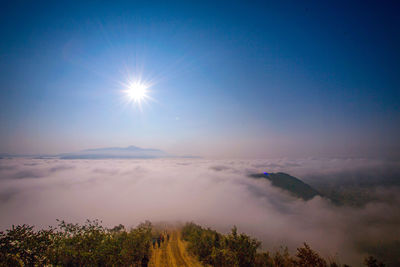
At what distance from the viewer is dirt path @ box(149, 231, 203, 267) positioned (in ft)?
151

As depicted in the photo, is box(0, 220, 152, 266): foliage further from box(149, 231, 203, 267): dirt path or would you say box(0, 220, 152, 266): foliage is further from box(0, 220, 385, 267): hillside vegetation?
box(149, 231, 203, 267): dirt path

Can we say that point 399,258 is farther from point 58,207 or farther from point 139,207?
point 58,207

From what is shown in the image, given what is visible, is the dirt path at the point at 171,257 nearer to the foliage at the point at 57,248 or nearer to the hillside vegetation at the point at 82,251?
the hillside vegetation at the point at 82,251

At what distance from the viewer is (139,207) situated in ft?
642

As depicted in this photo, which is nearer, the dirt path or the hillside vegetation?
the hillside vegetation

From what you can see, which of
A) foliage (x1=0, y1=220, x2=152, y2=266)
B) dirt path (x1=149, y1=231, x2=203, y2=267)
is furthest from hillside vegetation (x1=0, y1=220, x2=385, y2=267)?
dirt path (x1=149, y1=231, x2=203, y2=267)

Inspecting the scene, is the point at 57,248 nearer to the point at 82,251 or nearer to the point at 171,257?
the point at 82,251

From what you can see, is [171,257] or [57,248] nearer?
[57,248]

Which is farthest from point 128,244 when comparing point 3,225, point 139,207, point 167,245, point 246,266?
point 3,225

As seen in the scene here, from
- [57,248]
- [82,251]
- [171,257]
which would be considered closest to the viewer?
[57,248]

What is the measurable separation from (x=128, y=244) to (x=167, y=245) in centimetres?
3707

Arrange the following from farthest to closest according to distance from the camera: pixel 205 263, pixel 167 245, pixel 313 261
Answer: pixel 167 245 < pixel 205 263 < pixel 313 261

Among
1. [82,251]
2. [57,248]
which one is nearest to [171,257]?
[82,251]

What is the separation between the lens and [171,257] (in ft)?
170
